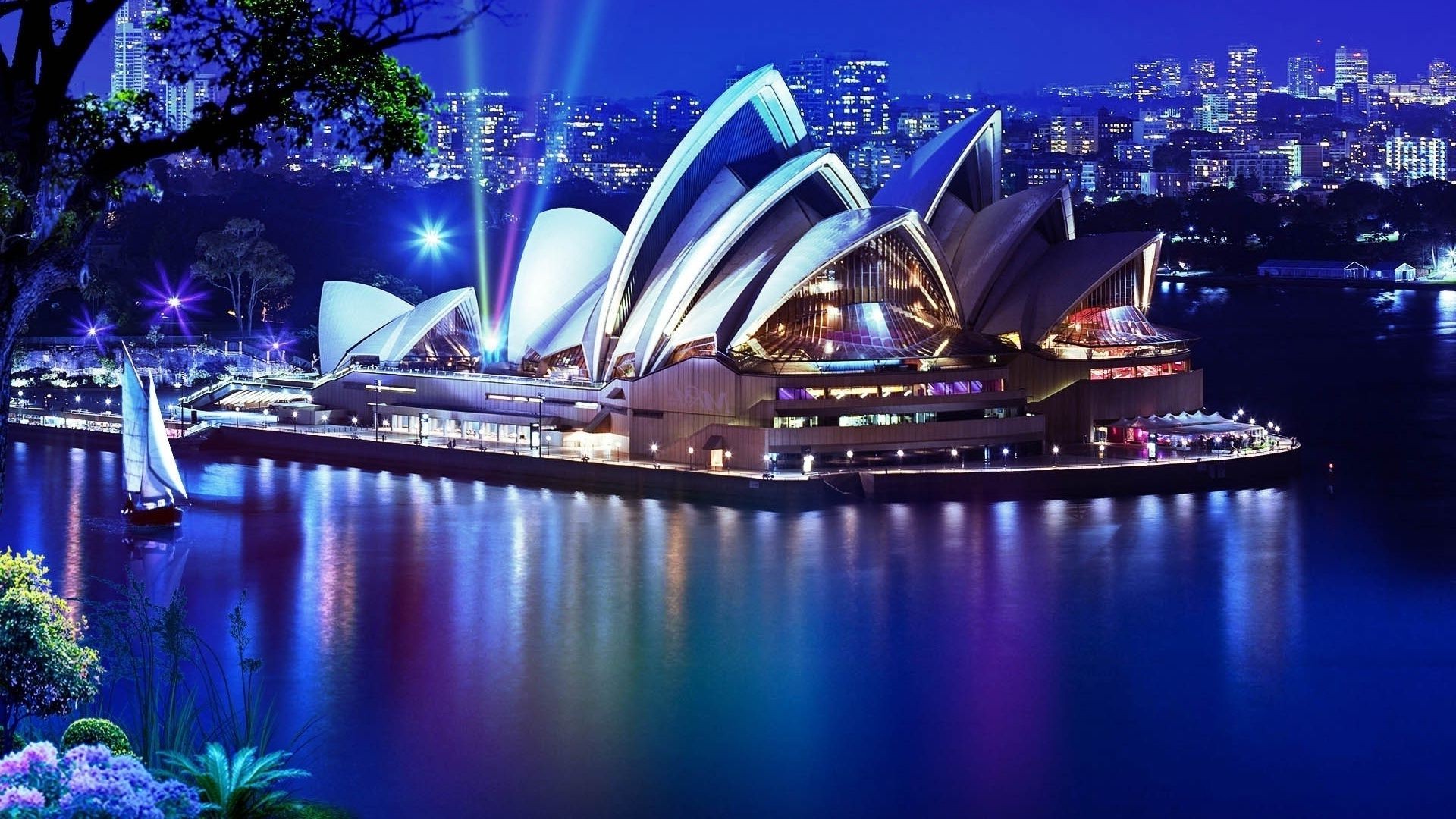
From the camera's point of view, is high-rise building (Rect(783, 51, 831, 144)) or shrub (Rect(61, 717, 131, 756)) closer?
shrub (Rect(61, 717, 131, 756))

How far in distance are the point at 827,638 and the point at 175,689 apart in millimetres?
8580

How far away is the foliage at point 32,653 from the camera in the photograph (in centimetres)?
951

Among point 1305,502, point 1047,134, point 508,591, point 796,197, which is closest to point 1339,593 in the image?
point 1305,502

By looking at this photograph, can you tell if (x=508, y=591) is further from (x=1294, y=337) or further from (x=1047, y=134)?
(x=1047, y=134)

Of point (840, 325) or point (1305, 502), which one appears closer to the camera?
point (1305, 502)

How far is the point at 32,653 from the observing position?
957 centimetres

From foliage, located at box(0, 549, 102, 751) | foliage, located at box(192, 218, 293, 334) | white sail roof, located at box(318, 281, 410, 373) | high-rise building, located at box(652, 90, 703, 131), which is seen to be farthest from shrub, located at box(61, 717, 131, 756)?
high-rise building, located at box(652, 90, 703, 131)

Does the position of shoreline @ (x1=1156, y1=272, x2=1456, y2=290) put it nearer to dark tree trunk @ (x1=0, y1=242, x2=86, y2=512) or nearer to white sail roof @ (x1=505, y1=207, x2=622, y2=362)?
white sail roof @ (x1=505, y1=207, x2=622, y2=362)

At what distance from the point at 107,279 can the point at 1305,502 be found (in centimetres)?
3763

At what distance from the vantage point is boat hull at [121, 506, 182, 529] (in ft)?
87.2

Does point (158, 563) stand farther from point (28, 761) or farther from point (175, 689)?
point (28, 761)

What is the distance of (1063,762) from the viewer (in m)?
15.1

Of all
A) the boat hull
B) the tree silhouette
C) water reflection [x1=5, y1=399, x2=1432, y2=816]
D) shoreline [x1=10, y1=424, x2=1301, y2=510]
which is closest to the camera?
the tree silhouette

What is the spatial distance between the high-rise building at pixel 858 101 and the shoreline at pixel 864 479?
11670cm
